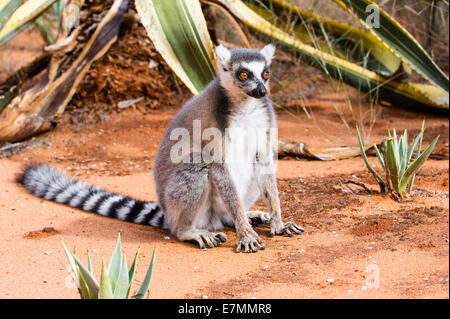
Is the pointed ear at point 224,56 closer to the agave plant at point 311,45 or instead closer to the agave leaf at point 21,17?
the agave plant at point 311,45

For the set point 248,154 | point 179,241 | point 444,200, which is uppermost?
point 248,154

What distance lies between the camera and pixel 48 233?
3.86m

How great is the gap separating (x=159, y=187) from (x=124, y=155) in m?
1.99

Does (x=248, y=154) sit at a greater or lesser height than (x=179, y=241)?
greater

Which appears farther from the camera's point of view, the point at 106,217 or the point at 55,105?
the point at 55,105

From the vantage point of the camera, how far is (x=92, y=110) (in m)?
6.89

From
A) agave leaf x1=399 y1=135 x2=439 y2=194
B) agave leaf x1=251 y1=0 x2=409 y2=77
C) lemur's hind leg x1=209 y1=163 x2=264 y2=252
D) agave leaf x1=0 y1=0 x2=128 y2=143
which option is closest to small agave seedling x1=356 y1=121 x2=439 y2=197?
agave leaf x1=399 y1=135 x2=439 y2=194

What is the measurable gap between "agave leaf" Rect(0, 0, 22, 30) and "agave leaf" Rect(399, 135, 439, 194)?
3.45m

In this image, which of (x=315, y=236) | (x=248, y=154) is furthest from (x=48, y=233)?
(x=315, y=236)

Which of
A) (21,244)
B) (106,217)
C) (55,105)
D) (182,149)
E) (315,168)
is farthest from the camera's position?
(55,105)

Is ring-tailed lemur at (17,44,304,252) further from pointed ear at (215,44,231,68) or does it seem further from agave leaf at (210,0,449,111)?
agave leaf at (210,0,449,111)

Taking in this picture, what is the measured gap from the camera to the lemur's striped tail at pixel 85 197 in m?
4.23

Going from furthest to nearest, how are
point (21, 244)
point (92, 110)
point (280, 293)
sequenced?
point (92, 110), point (21, 244), point (280, 293)

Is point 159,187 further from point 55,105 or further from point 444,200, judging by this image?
point 55,105
